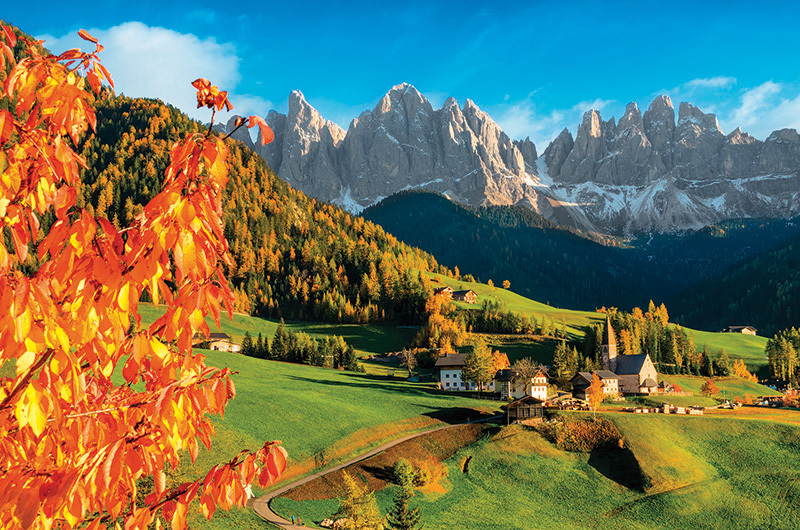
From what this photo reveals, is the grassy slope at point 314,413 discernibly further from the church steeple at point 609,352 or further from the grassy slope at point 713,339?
the grassy slope at point 713,339

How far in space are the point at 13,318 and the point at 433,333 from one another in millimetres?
126611

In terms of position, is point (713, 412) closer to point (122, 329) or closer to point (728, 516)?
point (728, 516)

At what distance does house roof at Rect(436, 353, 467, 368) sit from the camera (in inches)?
3950

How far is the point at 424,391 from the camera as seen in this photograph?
297 ft

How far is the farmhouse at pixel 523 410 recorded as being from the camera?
66750 mm


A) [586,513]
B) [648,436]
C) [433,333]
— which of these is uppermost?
[433,333]

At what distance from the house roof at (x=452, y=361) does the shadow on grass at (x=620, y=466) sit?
42.1 metres

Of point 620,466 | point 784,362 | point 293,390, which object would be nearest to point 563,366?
point 620,466

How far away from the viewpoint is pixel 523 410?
67188 millimetres

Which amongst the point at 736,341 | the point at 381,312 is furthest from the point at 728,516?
the point at 736,341

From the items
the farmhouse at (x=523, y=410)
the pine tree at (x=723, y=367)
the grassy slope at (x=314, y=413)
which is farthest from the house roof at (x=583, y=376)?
the pine tree at (x=723, y=367)

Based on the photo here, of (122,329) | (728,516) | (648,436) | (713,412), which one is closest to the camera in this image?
(122,329)

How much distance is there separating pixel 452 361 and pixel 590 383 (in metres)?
25.5

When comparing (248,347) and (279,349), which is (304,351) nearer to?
(279,349)
